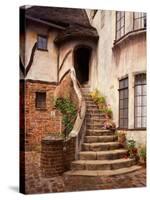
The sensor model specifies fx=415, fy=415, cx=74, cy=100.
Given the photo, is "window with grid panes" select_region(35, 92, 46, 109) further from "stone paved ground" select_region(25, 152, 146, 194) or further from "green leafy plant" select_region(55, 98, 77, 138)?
"stone paved ground" select_region(25, 152, 146, 194)

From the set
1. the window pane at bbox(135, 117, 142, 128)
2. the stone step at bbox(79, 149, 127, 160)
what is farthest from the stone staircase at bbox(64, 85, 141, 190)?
the window pane at bbox(135, 117, 142, 128)

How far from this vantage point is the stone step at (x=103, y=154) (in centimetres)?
505

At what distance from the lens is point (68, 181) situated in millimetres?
4875

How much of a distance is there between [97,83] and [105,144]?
0.77 metres

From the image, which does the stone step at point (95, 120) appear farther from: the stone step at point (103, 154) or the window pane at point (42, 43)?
the window pane at point (42, 43)

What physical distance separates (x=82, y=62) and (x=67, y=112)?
0.64 metres

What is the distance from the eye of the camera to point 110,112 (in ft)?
17.3

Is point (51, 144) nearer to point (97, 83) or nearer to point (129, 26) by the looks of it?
point (97, 83)

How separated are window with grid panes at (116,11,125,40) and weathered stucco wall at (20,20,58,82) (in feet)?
2.86

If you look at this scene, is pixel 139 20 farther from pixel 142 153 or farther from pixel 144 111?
pixel 142 153

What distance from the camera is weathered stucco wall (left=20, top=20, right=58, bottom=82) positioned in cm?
470

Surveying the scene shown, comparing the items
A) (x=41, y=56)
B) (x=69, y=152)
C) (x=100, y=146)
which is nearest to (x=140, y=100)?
(x=100, y=146)

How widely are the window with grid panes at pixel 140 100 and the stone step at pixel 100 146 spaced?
1.26 feet

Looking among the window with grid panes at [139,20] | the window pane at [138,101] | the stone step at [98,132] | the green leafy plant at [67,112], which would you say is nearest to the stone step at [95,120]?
the stone step at [98,132]
